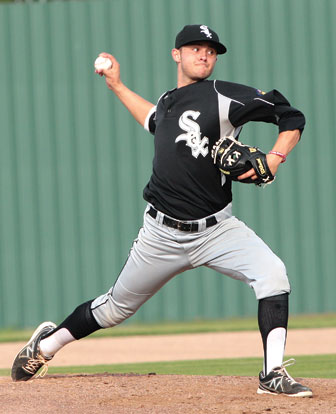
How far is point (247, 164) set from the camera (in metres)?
4.09

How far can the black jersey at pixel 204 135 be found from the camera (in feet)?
13.9

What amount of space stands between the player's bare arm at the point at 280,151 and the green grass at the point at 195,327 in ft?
17.0

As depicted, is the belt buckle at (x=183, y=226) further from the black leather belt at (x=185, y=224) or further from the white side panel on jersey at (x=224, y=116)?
the white side panel on jersey at (x=224, y=116)

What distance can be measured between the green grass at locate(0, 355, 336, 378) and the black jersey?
1.76 meters

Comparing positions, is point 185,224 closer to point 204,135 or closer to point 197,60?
point 204,135

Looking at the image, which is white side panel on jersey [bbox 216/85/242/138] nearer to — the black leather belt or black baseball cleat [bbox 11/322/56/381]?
the black leather belt

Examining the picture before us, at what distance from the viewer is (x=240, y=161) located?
4066mm

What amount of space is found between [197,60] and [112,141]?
18.9 ft

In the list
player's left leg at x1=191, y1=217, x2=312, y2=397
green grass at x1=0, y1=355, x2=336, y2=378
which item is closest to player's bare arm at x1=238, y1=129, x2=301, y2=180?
player's left leg at x1=191, y1=217, x2=312, y2=397

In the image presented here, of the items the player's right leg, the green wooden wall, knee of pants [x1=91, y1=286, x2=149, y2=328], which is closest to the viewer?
the player's right leg

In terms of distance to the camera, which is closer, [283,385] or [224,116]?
[283,385]

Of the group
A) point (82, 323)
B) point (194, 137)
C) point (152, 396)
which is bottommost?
point (152, 396)

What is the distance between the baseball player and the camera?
13.6 feet

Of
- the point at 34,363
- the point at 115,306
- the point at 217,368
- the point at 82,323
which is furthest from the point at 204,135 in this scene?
the point at 217,368
